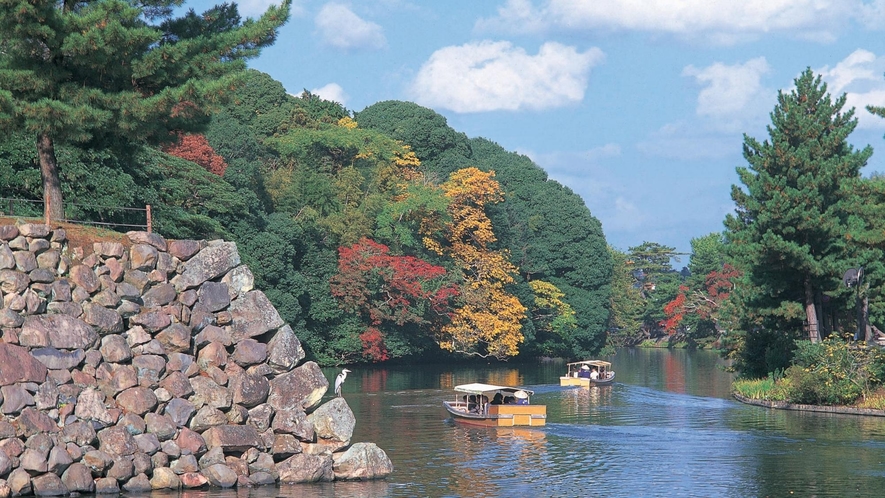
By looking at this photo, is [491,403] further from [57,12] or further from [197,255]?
[57,12]

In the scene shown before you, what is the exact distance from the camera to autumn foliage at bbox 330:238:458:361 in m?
68.4

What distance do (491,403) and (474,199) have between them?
113 feet

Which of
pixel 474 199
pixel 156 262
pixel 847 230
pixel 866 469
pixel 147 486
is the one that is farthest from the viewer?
pixel 474 199

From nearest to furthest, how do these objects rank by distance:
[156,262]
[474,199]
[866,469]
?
[156,262]
[866,469]
[474,199]

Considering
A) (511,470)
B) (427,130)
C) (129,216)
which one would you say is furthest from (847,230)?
(427,130)

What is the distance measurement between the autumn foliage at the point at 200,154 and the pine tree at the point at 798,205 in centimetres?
2690

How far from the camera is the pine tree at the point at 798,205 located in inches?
1891

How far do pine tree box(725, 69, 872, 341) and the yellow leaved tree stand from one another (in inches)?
980

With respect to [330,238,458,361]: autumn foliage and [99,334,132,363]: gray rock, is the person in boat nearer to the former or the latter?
[330,238,458,361]: autumn foliage

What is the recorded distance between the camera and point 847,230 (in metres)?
48.7

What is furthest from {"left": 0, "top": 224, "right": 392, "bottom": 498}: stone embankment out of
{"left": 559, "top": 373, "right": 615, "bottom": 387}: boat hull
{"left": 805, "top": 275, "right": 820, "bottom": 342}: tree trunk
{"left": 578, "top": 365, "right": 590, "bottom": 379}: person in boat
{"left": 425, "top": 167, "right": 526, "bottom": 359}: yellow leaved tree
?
{"left": 425, "top": 167, "right": 526, "bottom": 359}: yellow leaved tree

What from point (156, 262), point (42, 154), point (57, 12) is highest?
point (57, 12)

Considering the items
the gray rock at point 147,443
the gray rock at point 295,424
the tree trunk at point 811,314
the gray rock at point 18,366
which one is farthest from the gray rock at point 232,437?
the tree trunk at point 811,314

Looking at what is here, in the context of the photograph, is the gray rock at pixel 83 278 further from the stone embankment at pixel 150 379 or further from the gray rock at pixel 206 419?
the gray rock at pixel 206 419
